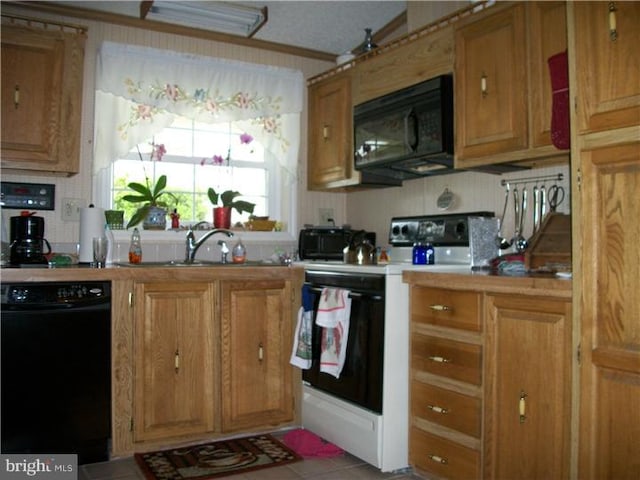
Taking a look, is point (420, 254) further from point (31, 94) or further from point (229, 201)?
point (31, 94)

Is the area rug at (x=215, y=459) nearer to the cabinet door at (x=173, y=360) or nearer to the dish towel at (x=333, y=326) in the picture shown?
the cabinet door at (x=173, y=360)

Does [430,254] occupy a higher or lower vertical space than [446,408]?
higher

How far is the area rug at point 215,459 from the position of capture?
2.48m

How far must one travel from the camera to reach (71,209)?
326 cm

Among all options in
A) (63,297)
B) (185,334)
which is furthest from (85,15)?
(185,334)

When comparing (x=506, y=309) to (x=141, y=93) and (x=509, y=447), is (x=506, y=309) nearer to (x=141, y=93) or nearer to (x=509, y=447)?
(x=509, y=447)

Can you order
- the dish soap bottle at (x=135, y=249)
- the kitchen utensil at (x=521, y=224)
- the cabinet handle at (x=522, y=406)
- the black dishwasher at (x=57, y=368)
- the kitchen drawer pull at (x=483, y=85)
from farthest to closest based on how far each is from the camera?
the dish soap bottle at (x=135, y=249) → the kitchen utensil at (x=521, y=224) → the kitchen drawer pull at (x=483, y=85) → the black dishwasher at (x=57, y=368) → the cabinet handle at (x=522, y=406)

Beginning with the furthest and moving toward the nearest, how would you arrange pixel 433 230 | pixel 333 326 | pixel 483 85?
pixel 433 230
pixel 333 326
pixel 483 85

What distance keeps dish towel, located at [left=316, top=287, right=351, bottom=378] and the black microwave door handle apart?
2.71ft

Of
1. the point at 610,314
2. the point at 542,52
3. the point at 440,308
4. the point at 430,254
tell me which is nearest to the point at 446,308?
the point at 440,308

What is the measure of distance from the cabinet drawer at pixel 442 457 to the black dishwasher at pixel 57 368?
4.64 feet

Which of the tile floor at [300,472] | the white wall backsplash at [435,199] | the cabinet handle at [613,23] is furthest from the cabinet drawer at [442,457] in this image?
the cabinet handle at [613,23]

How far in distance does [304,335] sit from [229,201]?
1.20 meters

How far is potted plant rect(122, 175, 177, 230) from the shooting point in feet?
11.3
